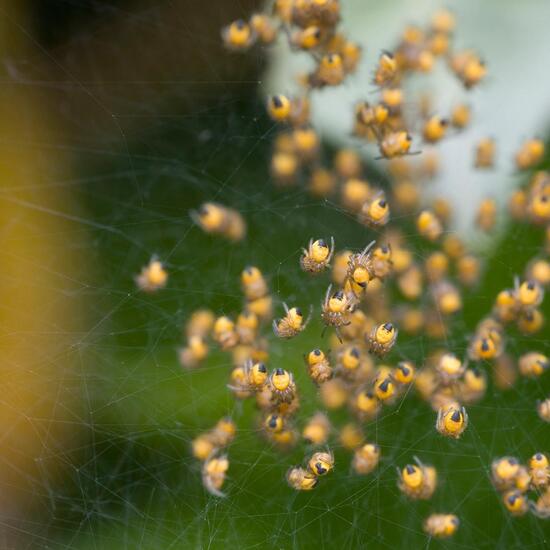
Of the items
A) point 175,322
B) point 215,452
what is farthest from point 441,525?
point 175,322

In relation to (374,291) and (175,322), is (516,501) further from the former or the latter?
(175,322)

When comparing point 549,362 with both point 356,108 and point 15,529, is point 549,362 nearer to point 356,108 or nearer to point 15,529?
point 356,108

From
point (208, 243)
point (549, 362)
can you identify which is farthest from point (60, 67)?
point (549, 362)

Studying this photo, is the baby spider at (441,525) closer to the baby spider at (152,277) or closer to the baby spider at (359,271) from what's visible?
the baby spider at (359,271)

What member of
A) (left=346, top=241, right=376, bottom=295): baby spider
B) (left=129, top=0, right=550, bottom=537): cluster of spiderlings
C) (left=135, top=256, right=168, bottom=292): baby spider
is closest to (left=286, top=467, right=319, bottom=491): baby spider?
(left=129, top=0, right=550, bottom=537): cluster of spiderlings

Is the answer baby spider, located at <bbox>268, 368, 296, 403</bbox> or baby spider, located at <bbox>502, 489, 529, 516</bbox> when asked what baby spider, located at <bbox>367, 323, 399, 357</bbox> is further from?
baby spider, located at <bbox>502, 489, 529, 516</bbox>

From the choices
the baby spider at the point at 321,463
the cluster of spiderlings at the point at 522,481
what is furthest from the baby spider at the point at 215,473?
the cluster of spiderlings at the point at 522,481
